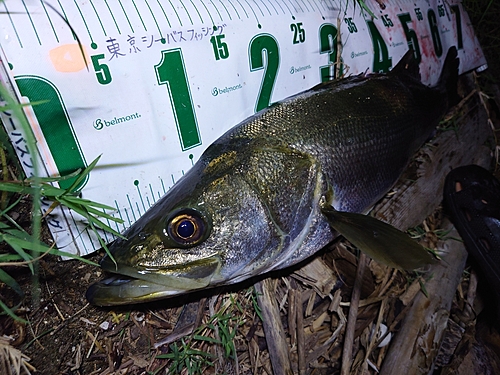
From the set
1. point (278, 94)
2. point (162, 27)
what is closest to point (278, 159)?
point (278, 94)

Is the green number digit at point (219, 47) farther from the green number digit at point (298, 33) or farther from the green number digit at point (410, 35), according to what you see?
the green number digit at point (410, 35)

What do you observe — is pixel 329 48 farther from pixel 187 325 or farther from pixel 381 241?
pixel 187 325

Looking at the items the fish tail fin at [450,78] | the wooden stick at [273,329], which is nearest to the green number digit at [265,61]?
the wooden stick at [273,329]

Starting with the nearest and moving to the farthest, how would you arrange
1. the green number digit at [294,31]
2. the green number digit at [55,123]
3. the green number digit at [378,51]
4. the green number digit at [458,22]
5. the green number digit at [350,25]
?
the green number digit at [55,123], the green number digit at [294,31], the green number digit at [350,25], the green number digit at [378,51], the green number digit at [458,22]

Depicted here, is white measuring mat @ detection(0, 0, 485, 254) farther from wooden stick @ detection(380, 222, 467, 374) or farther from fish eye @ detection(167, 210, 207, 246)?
wooden stick @ detection(380, 222, 467, 374)

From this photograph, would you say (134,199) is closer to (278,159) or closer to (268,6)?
(278,159)

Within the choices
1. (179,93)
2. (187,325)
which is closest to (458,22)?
Answer: (179,93)

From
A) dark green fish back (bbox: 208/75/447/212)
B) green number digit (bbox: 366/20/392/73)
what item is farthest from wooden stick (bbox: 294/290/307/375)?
green number digit (bbox: 366/20/392/73)
